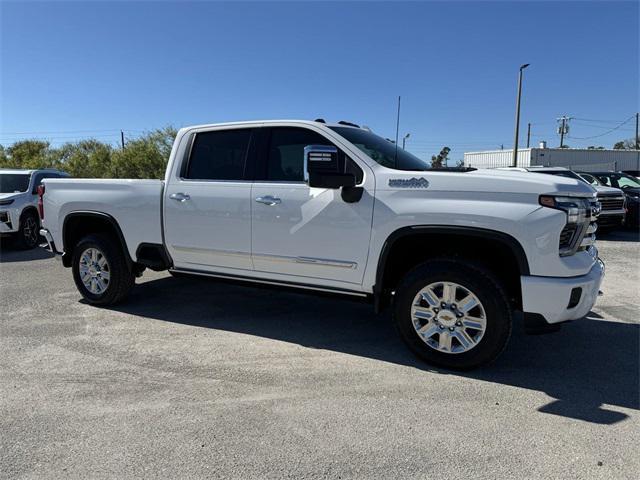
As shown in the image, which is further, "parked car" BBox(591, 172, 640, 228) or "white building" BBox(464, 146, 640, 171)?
"white building" BBox(464, 146, 640, 171)

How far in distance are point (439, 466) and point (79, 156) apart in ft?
115

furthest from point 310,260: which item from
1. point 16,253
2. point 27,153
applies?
point 27,153

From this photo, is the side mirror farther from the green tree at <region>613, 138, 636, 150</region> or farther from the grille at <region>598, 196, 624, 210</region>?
the green tree at <region>613, 138, 636, 150</region>

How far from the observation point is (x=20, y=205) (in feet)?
33.4

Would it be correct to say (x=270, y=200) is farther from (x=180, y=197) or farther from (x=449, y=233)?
(x=449, y=233)

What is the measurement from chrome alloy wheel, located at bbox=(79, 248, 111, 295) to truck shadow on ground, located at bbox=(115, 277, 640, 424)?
35cm

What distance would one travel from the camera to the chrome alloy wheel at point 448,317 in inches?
145

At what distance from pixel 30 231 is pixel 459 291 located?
1004cm

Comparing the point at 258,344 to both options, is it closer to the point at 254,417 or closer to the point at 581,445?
the point at 254,417

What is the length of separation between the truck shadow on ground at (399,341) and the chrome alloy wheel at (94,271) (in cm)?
35

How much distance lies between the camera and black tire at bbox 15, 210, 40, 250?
10.3 m

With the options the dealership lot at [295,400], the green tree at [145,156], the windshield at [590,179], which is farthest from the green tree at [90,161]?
the dealership lot at [295,400]

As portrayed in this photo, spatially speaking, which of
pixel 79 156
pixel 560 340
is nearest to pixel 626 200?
pixel 560 340

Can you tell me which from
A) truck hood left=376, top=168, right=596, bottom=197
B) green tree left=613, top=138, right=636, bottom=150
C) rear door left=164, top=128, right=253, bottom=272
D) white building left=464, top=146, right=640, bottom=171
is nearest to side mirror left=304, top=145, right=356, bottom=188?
truck hood left=376, top=168, right=596, bottom=197
